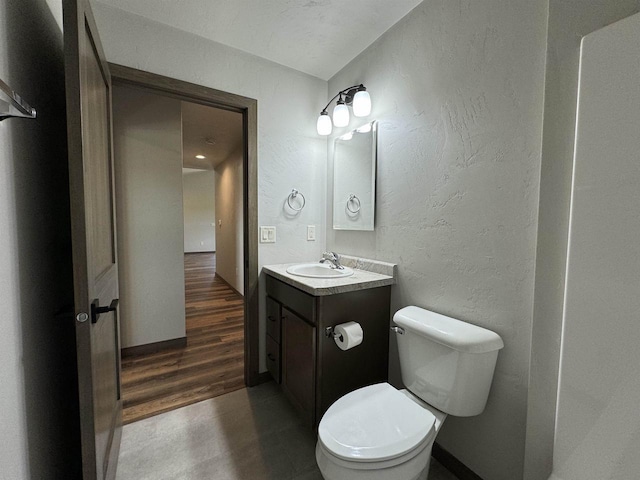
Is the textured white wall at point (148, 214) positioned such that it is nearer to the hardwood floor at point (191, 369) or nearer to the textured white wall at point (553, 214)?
the hardwood floor at point (191, 369)

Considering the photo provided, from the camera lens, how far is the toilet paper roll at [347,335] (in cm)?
135

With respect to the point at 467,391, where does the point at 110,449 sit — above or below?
below

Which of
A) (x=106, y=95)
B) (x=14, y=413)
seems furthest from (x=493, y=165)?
(x=106, y=95)

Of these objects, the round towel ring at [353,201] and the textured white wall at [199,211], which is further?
the textured white wall at [199,211]

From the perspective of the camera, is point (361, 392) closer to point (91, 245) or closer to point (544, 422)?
point (544, 422)

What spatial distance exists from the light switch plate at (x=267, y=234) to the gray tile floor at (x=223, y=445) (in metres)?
1.08

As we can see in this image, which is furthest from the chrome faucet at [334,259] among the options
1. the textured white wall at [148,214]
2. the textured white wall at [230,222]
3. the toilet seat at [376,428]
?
the textured white wall at [230,222]

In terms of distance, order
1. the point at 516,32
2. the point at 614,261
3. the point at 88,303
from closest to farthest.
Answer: the point at 614,261
the point at 88,303
the point at 516,32

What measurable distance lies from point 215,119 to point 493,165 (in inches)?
118

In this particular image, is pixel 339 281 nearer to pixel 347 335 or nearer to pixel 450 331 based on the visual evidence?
pixel 347 335

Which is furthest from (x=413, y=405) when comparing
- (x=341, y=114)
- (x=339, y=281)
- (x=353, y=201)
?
(x=341, y=114)

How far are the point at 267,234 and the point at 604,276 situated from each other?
1.69m

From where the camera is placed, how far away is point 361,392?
1155 millimetres

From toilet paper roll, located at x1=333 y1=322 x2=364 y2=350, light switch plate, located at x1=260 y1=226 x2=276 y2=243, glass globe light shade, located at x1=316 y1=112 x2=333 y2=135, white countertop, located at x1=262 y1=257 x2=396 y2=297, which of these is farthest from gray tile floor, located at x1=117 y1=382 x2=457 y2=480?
glass globe light shade, located at x1=316 y1=112 x2=333 y2=135
